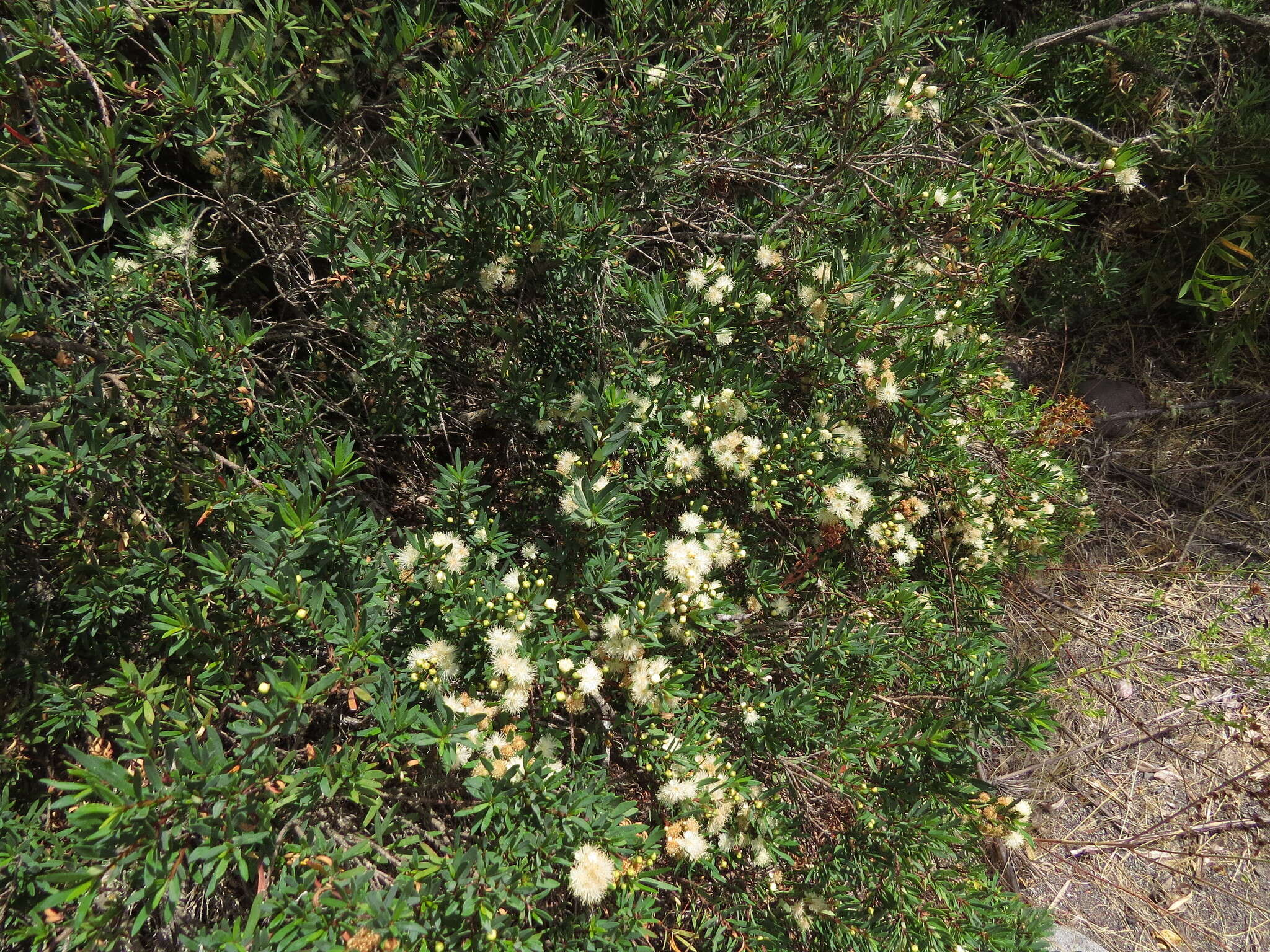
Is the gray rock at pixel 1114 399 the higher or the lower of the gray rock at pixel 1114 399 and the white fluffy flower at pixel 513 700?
the lower

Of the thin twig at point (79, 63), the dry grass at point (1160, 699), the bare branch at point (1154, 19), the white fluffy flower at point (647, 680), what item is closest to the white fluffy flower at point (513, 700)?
the white fluffy flower at point (647, 680)

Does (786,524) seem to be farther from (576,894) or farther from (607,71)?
(607,71)

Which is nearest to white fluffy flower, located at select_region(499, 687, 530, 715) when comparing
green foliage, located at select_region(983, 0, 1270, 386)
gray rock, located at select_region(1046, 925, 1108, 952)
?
gray rock, located at select_region(1046, 925, 1108, 952)

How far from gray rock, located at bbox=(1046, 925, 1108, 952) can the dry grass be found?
0.09 meters

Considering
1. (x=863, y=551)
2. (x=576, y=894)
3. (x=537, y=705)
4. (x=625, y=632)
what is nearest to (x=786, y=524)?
(x=863, y=551)

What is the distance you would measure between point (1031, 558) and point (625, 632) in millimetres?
2207

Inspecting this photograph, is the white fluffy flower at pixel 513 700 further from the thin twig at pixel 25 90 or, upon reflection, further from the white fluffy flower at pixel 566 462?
the thin twig at pixel 25 90

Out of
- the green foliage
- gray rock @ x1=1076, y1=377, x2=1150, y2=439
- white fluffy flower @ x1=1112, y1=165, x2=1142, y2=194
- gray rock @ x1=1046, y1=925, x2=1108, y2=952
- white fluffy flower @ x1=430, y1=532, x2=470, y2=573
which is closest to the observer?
white fluffy flower @ x1=430, y1=532, x2=470, y2=573

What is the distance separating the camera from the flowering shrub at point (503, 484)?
1567 mm

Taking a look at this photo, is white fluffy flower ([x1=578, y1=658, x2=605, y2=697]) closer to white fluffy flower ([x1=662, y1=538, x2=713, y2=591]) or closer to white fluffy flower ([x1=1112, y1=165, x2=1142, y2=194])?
white fluffy flower ([x1=662, y1=538, x2=713, y2=591])

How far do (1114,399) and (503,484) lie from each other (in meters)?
3.88

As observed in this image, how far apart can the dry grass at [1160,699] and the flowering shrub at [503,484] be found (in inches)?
47.3

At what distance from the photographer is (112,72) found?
5.33 ft

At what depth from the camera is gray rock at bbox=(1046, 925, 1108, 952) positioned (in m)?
2.92
